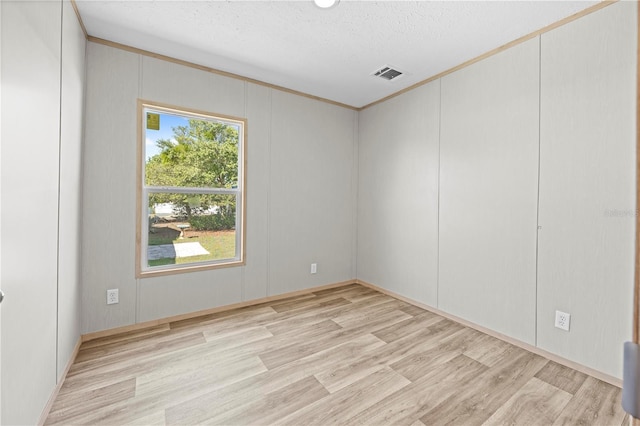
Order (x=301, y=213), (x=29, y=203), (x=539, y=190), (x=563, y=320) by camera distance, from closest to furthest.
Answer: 1. (x=29, y=203)
2. (x=563, y=320)
3. (x=539, y=190)
4. (x=301, y=213)

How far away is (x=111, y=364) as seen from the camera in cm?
200

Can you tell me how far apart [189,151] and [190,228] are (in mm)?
779

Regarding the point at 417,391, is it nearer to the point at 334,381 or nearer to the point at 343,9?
the point at 334,381

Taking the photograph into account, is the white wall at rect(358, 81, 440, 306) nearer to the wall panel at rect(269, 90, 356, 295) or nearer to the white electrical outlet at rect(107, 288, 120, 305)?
the wall panel at rect(269, 90, 356, 295)

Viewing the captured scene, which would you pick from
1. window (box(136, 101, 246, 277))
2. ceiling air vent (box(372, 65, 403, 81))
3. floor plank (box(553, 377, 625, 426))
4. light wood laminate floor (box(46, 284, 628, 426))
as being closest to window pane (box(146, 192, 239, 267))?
window (box(136, 101, 246, 277))

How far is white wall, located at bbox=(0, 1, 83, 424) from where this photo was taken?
43.4 inches

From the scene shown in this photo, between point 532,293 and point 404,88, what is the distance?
247 centimetres

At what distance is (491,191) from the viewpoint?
2523mm

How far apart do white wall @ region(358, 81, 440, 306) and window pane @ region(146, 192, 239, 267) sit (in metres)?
1.80

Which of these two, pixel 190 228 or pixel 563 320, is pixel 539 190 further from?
pixel 190 228

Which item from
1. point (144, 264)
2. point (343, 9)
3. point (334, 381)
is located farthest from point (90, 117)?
point (334, 381)

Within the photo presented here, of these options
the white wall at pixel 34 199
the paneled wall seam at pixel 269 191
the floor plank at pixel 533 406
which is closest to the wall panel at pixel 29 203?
the white wall at pixel 34 199

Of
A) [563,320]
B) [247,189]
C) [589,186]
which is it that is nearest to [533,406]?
[563,320]

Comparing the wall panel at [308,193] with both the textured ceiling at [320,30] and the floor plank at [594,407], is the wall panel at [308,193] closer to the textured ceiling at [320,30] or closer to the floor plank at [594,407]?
the textured ceiling at [320,30]
